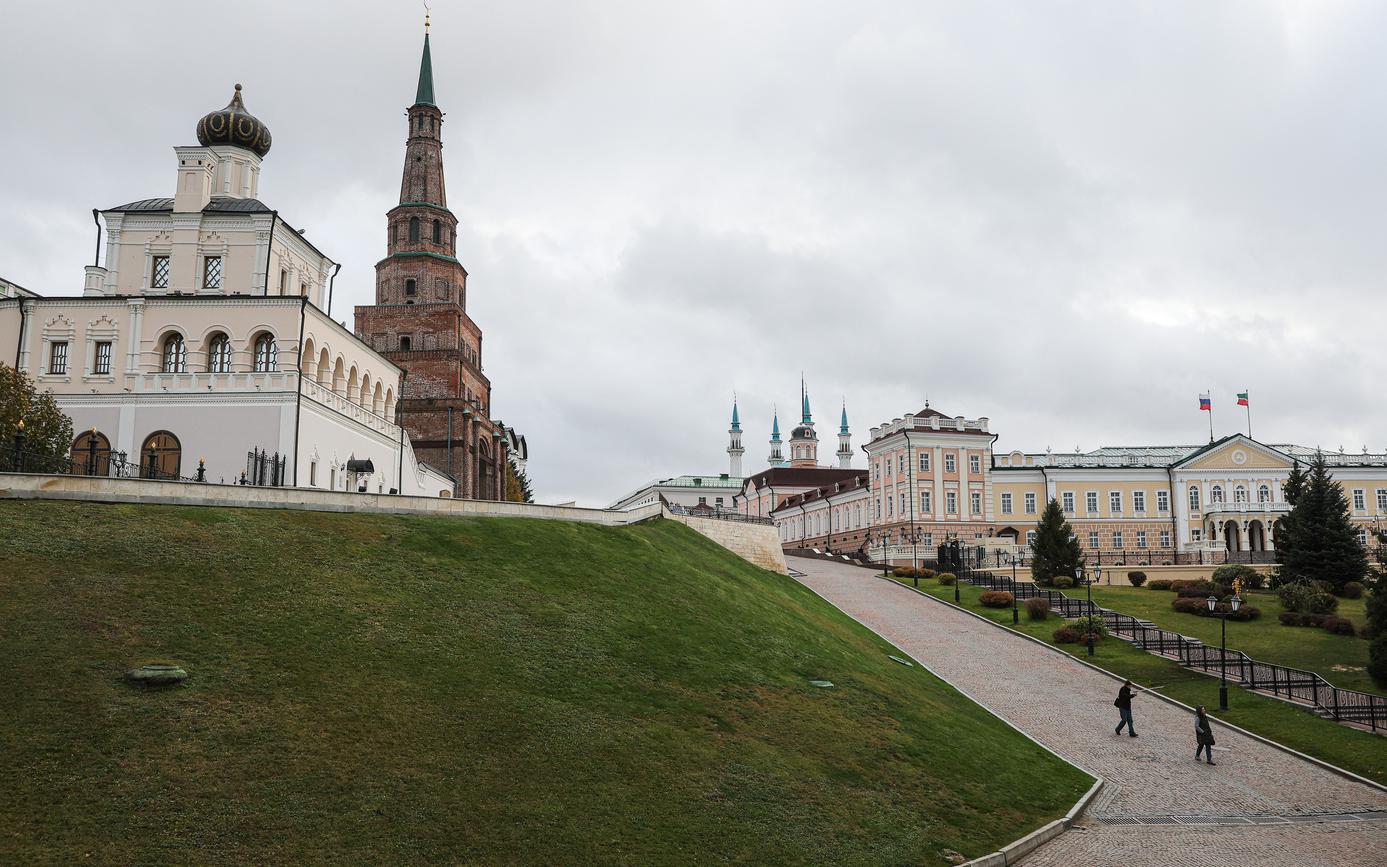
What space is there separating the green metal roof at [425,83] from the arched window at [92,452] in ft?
122

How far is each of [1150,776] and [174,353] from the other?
120ft

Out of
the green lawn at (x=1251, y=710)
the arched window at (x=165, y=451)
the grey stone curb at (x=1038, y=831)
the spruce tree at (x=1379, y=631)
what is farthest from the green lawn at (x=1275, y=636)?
the arched window at (x=165, y=451)

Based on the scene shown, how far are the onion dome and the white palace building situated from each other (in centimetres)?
4

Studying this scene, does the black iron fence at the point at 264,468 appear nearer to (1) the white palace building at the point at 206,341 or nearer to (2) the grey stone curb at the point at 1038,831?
(1) the white palace building at the point at 206,341

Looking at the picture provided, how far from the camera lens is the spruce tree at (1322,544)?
56.0 meters

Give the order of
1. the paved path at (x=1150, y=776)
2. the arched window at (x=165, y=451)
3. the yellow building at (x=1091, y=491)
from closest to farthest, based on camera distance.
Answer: the paved path at (x=1150, y=776)
the arched window at (x=165, y=451)
the yellow building at (x=1091, y=491)

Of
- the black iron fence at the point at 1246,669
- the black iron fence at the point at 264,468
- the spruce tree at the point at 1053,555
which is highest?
the black iron fence at the point at 264,468

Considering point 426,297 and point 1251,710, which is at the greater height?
point 426,297

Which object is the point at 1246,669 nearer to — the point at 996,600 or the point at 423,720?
the point at 996,600

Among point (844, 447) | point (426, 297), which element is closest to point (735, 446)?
point (844, 447)

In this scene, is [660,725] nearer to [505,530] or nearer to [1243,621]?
[505,530]

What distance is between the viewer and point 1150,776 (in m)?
25.5

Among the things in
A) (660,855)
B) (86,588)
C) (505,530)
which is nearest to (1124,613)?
(505,530)

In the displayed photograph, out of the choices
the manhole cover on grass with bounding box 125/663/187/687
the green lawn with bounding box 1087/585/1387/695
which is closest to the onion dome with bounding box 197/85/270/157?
the manhole cover on grass with bounding box 125/663/187/687
